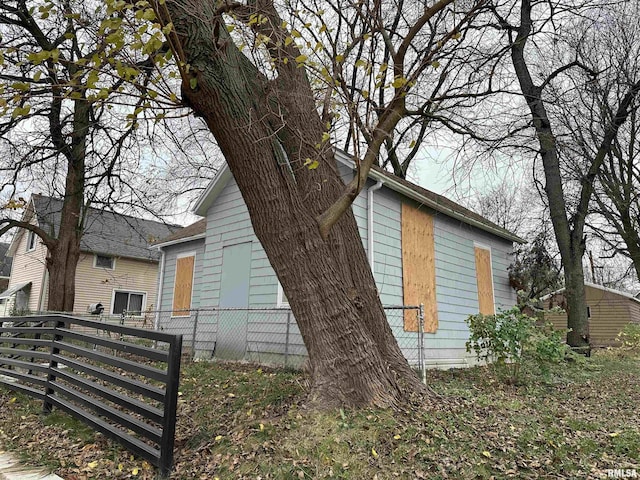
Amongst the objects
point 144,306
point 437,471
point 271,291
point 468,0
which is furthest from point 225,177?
point 144,306

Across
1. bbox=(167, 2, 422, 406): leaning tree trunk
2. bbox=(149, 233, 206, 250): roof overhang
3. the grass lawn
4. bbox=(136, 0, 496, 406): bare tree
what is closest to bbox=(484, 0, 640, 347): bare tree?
the grass lawn

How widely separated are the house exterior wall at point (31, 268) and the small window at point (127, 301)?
3003mm

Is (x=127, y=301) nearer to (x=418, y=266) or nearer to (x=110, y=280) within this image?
(x=110, y=280)

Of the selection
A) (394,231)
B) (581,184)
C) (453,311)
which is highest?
(581,184)

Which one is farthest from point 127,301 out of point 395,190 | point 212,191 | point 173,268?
point 395,190

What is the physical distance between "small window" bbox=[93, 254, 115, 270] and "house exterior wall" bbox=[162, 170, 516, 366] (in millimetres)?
10273

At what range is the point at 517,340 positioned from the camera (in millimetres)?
6270

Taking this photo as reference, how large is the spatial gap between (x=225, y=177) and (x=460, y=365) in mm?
6656

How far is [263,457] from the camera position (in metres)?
3.35

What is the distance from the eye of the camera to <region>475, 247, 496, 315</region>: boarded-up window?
33.7 feet

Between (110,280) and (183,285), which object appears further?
(110,280)

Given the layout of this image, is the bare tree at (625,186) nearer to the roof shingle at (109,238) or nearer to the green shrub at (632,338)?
the green shrub at (632,338)

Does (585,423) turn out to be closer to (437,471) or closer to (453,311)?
(437,471)

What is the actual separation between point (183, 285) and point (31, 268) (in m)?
12.1
